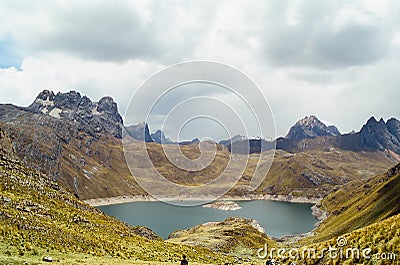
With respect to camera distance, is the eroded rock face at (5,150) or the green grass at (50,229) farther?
the eroded rock face at (5,150)

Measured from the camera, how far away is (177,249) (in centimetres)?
5706

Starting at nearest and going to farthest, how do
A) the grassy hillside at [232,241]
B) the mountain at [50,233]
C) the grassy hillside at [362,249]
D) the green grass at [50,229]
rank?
the grassy hillside at [362,249] < the mountain at [50,233] < the green grass at [50,229] < the grassy hillside at [232,241]

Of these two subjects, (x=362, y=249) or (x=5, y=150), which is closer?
(x=362, y=249)

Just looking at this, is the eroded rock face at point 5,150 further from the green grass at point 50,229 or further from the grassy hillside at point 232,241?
the grassy hillside at point 232,241

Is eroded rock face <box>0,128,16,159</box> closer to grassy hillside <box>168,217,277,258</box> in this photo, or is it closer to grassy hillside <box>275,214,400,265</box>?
grassy hillside <box>168,217,277,258</box>

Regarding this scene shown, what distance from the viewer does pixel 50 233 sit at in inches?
1575

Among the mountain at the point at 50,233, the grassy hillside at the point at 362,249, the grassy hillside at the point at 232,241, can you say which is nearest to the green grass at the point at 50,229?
the mountain at the point at 50,233

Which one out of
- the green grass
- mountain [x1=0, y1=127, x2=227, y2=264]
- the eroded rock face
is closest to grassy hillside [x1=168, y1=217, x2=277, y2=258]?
mountain [x1=0, y1=127, x2=227, y2=264]

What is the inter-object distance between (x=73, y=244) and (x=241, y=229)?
89.0 meters

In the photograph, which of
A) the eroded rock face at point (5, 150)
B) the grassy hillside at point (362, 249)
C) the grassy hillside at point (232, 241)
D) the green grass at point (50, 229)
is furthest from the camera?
the grassy hillside at point (232, 241)

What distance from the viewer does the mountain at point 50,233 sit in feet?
105

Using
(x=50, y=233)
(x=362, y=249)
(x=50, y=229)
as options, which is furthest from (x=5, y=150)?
(x=362, y=249)

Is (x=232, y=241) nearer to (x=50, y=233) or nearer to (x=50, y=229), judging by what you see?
(x=50, y=229)

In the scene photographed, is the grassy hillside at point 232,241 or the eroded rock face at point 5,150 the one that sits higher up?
the eroded rock face at point 5,150
